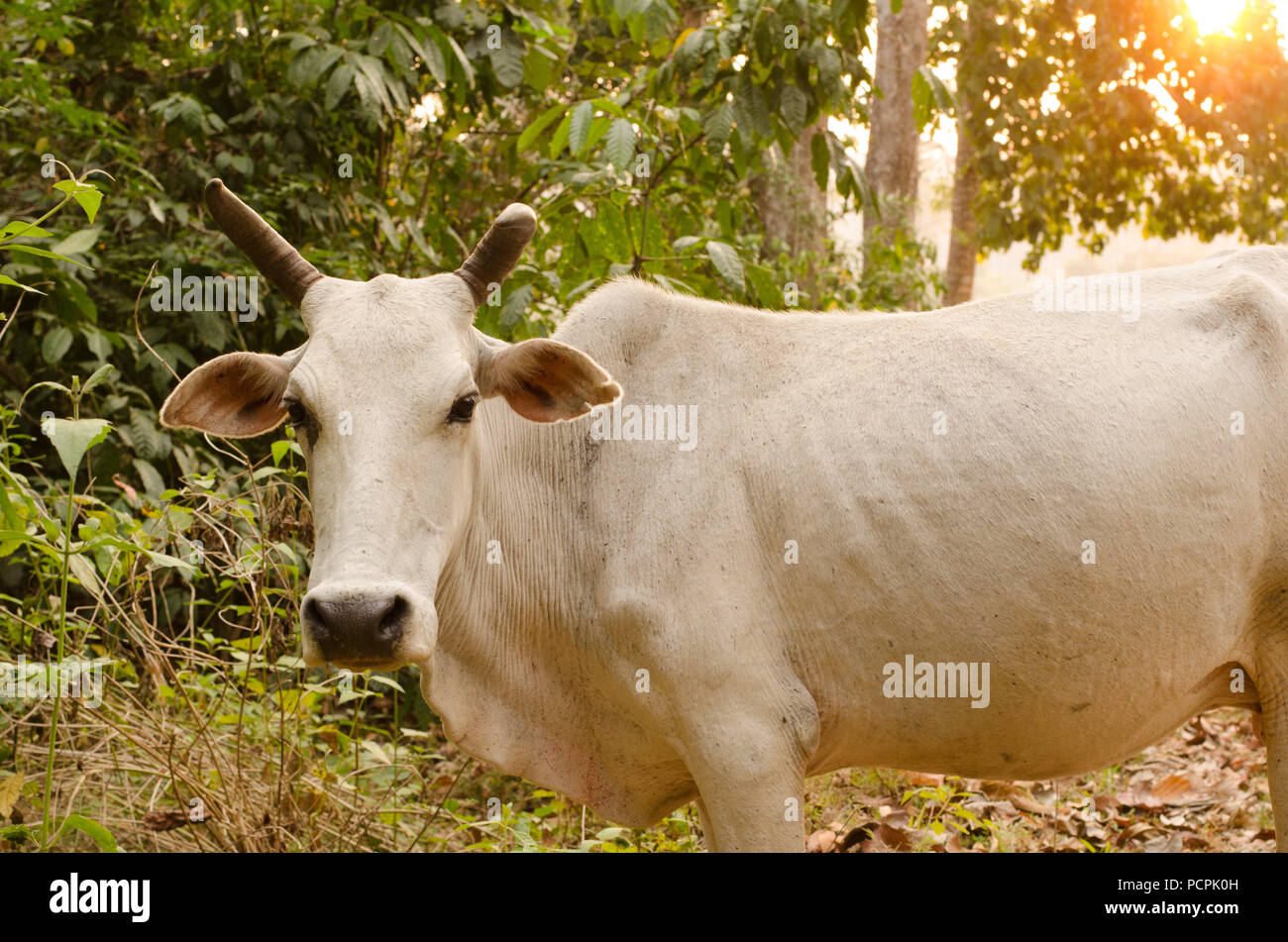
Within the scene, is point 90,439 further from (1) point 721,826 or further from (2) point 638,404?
(1) point 721,826

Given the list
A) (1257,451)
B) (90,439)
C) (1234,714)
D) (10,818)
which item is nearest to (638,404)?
(90,439)

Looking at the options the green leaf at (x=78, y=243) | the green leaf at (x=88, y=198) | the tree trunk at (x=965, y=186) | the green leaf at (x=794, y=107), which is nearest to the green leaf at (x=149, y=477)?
the green leaf at (x=78, y=243)

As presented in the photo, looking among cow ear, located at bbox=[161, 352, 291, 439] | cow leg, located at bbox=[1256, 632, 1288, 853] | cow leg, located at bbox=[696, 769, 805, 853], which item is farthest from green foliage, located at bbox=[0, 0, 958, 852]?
cow leg, located at bbox=[1256, 632, 1288, 853]

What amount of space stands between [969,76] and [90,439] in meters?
10.3

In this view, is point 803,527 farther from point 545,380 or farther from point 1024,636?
point 545,380

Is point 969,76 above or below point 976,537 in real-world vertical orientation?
above

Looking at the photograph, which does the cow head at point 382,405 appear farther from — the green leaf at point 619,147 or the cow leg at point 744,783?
the green leaf at point 619,147

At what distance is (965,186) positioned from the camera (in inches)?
536

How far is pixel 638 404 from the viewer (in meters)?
4.02

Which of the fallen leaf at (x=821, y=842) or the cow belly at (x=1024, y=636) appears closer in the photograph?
the cow belly at (x=1024, y=636)

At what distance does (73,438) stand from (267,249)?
0.85m

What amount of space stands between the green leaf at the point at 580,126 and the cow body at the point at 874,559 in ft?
6.72

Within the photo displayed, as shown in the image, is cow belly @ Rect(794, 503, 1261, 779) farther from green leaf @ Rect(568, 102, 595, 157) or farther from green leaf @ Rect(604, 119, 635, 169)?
green leaf @ Rect(568, 102, 595, 157)

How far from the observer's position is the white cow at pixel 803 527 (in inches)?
141
